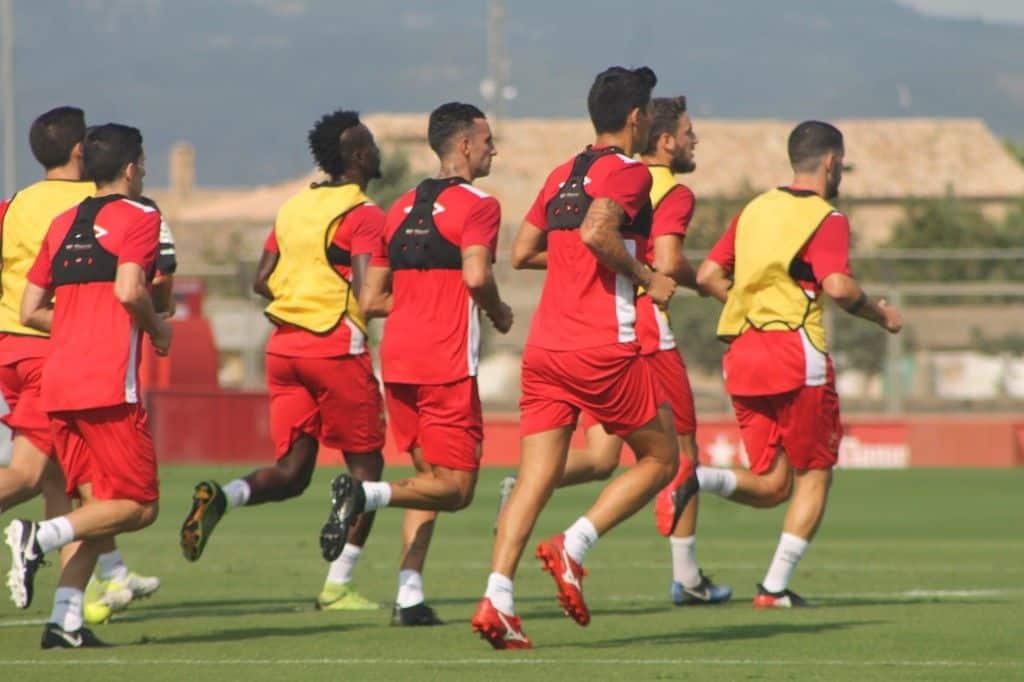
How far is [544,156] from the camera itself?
91500 millimetres

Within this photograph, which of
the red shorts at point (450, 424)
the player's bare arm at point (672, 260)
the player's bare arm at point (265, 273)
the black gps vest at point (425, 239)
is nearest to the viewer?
the black gps vest at point (425, 239)

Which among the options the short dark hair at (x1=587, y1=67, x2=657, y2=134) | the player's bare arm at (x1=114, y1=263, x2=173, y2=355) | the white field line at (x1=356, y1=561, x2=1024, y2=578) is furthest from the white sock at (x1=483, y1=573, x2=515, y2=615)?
the white field line at (x1=356, y1=561, x2=1024, y2=578)

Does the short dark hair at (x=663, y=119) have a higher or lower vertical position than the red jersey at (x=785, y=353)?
higher

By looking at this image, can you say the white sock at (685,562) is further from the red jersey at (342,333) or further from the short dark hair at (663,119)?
the short dark hair at (663,119)

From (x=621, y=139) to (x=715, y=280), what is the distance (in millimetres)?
2209

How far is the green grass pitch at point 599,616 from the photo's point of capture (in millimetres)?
9180

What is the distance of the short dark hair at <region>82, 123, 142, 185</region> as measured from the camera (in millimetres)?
9727

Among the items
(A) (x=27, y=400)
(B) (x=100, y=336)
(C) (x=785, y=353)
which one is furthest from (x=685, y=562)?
(B) (x=100, y=336)

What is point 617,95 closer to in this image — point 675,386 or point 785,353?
point 785,353

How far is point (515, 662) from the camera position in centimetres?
927

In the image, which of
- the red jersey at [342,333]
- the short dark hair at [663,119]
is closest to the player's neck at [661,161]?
the short dark hair at [663,119]

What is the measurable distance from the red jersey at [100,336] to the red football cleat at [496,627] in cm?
173

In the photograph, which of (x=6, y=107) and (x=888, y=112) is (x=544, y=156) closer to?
(x=6, y=107)

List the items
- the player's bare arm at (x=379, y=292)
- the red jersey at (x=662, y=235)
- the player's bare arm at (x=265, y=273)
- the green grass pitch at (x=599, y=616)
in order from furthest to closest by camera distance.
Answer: the player's bare arm at (x=265, y=273), the red jersey at (x=662, y=235), the player's bare arm at (x=379, y=292), the green grass pitch at (x=599, y=616)
